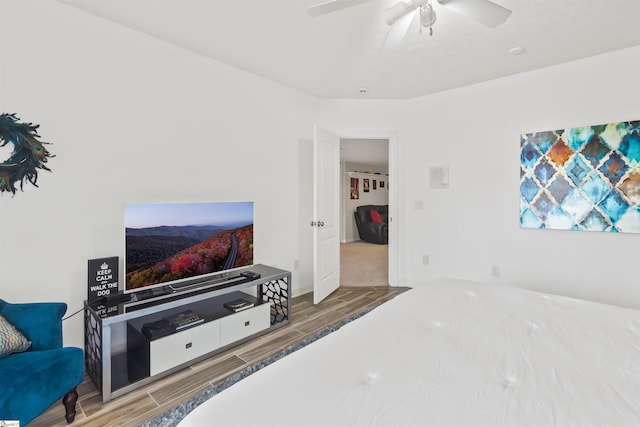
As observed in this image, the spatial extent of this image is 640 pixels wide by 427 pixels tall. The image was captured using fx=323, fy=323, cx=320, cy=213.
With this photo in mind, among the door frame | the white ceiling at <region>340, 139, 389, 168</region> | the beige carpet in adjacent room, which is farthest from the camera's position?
the white ceiling at <region>340, 139, 389, 168</region>

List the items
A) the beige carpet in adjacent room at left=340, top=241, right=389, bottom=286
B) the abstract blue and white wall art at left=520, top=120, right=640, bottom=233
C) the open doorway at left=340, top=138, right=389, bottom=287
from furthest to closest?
the open doorway at left=340, top=138, right=389, bottom=287 < the beige carpet in adjacent room at left=340, top=241, right=389, bottom=286 < the abstract blue and white wall art at left=520, top=120, right=640, bottom=233

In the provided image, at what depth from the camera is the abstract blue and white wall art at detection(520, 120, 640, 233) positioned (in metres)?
2.83

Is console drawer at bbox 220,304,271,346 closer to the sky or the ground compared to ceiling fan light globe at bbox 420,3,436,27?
closer to the ground

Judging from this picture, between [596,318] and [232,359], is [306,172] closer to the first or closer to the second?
[232,359]

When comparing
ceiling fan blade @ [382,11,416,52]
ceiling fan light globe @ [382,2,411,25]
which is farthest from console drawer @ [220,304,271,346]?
ceiling fan blade @ [382,11,416,52]

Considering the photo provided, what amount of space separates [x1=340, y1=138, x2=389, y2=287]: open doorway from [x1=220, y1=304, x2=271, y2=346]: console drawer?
8.11 feet

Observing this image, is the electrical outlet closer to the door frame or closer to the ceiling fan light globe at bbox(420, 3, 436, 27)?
the door frame

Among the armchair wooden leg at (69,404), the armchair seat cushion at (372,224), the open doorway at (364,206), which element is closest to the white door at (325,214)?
the open doorway at (364,206)

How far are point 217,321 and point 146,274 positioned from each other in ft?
2.04

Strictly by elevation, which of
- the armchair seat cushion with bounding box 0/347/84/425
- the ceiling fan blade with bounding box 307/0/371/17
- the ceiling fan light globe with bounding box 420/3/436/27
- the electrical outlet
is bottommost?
the armchair seat cushion with bounding box 0/347/84/425

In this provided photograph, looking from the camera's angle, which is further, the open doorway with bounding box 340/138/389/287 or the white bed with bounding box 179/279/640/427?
the open doorway with bounding box 340/138/389/287

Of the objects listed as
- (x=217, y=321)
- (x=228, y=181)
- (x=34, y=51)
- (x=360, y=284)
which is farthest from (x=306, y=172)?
(x=34, y=51)

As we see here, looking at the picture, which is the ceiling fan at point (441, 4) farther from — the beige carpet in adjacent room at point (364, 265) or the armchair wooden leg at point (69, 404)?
the beige carpet in adjacent room at point (364, 265)

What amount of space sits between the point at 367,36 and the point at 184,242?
7.13ft
